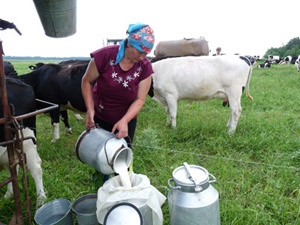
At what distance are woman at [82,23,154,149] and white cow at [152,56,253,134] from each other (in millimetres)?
2951

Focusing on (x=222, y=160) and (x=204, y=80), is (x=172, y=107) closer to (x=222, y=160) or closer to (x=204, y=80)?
(x=204, y=80)

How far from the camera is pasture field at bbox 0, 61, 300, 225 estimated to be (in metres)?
2.52

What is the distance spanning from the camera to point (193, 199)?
1.77 m

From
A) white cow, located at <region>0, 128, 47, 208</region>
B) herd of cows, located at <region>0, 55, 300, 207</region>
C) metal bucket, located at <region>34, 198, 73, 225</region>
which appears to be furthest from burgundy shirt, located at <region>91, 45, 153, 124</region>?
herd of cows, located at <region>0, 55, 300, 207</region>

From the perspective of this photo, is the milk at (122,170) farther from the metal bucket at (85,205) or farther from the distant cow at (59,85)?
the distant cow at (59,85)

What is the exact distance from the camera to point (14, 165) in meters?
1.76

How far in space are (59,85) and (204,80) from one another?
287cm

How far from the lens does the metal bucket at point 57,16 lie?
1.82 metres

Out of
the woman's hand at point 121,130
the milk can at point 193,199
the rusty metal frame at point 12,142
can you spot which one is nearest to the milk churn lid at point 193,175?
the milk can at point 193,199

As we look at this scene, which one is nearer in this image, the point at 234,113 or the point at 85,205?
the point at 85,205

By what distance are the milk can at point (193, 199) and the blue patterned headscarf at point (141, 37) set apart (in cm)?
101

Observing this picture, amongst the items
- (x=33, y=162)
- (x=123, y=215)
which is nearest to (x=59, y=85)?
(x=33, y=162)

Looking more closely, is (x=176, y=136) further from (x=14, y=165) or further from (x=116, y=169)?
Answer: (x=14, y=165)

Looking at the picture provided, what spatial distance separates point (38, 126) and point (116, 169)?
4425mm
